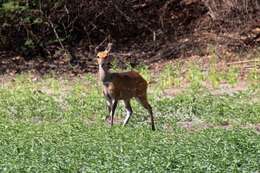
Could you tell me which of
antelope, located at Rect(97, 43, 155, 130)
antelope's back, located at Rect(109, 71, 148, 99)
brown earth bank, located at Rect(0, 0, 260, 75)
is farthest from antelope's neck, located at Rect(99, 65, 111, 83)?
brown earth bank, located at Rect(0, 0, 260, 75)

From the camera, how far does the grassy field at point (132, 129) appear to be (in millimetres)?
8844

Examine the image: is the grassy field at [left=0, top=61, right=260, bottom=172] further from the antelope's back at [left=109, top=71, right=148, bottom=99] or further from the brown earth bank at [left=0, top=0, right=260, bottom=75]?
the brown earth bank at [left=0, top=0, right=260, bottom=75]

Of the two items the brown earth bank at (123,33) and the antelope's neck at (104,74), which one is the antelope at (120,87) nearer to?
the antelope's neck at (104,74)

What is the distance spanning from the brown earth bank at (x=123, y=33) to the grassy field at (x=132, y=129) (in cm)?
236

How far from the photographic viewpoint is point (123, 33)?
22828 millimetres

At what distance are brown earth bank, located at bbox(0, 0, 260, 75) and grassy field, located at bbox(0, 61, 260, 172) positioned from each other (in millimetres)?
2360

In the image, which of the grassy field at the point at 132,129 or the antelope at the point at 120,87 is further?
the antelope at the point at 120,87

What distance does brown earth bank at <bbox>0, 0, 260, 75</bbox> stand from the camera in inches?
801

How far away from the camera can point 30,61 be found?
2059cm

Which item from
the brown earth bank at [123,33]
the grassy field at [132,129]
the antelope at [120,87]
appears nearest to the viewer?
the grassy field at [132,129]

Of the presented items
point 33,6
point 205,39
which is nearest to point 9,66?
point 33,6

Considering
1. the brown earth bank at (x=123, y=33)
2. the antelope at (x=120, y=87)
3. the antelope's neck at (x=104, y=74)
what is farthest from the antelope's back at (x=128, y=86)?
the brown earth bank at (x=123, y=33)

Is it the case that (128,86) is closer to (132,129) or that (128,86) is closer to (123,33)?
(132,129)

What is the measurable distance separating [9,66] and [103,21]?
154 inches
